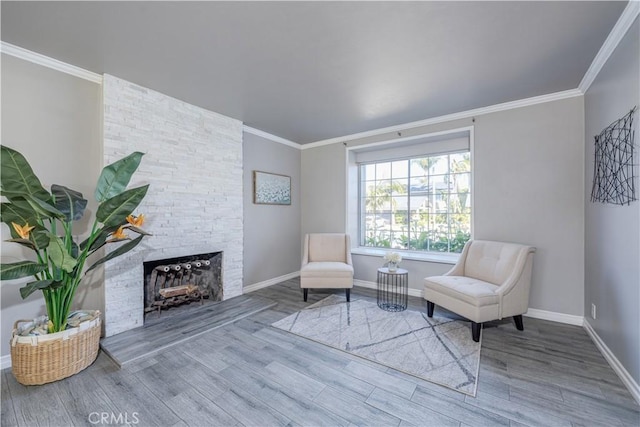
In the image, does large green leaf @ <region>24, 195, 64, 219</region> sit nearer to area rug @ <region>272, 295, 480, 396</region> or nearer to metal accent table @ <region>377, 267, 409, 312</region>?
area rug @ <region>272, 295, 480, 396</region>

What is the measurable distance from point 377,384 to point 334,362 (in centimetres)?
41

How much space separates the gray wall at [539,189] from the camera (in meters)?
2.89

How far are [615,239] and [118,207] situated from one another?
13.1 ft

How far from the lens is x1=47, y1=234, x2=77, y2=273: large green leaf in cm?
182

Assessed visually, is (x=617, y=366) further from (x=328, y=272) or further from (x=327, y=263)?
(x=327, y=263)

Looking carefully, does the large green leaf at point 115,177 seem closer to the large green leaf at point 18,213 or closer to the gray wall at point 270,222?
the large green leaf at point 18,213

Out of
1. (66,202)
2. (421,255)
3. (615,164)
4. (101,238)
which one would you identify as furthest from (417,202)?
(66,202)

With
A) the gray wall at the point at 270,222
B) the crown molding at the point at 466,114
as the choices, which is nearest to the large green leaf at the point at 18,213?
the gray wall at the point at 270,222

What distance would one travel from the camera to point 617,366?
2.01 metres

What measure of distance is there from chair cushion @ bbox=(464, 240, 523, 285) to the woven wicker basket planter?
3.89m

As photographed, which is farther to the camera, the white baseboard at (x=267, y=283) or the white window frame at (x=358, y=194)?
the white baseboard at (x=267, y=283)

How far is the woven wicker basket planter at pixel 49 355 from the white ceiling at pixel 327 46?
2.28 m

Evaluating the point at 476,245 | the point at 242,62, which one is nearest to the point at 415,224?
the point at 476,245

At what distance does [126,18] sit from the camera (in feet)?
5.95
